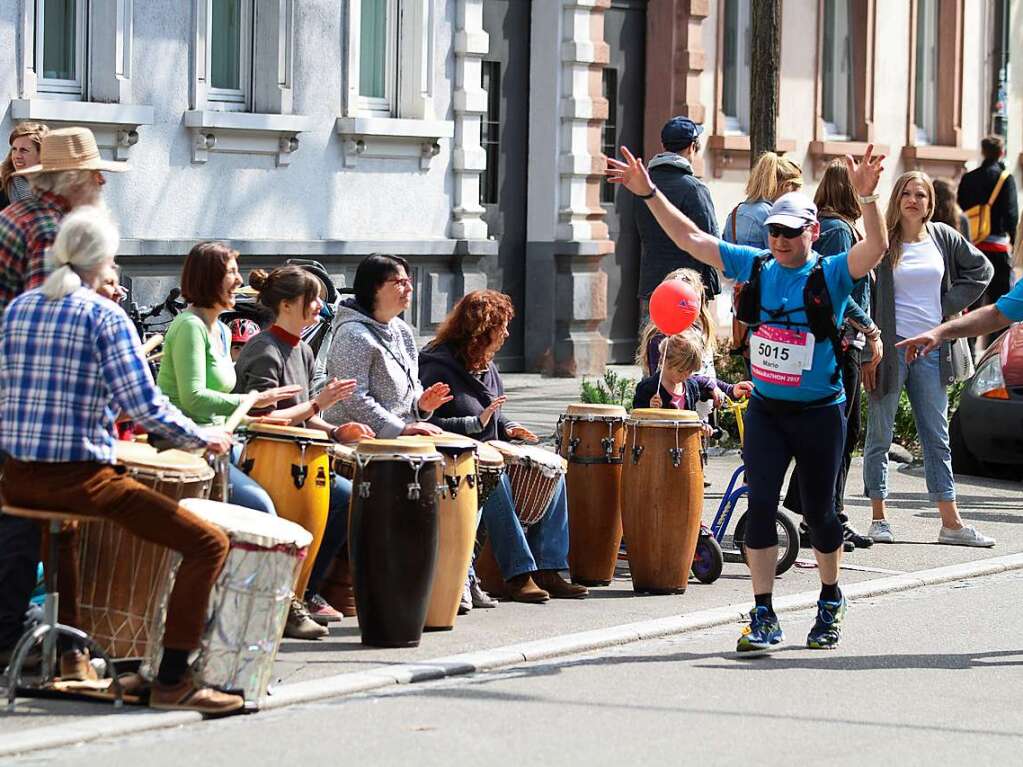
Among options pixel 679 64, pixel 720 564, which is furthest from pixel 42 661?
pixel 679 64

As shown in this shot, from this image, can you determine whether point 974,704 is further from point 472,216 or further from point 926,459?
point 472,216

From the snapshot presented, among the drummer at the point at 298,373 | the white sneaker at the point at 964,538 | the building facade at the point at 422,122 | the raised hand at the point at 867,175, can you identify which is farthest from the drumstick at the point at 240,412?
the building facade at the point at 422,122

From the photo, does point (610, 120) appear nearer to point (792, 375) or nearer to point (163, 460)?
point (792, 375)

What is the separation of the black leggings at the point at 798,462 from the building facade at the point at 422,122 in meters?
7.91

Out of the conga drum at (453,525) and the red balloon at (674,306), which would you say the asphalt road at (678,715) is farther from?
the red balloon at (674,306)

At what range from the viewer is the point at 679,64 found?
21578 millimetres

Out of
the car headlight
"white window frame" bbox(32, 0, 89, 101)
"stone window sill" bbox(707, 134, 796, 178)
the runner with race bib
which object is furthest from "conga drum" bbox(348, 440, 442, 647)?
"stone window sill" bbox(707, 134, 796, 178)

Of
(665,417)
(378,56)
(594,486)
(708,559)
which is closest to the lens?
(665,417)

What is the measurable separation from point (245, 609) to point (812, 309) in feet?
9.21

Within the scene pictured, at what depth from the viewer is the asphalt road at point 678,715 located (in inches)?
272

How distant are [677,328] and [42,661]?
3.83 metres

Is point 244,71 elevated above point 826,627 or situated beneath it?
elevated above

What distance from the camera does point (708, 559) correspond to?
10609 mm

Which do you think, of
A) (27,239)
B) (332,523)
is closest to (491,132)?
(332,523)
